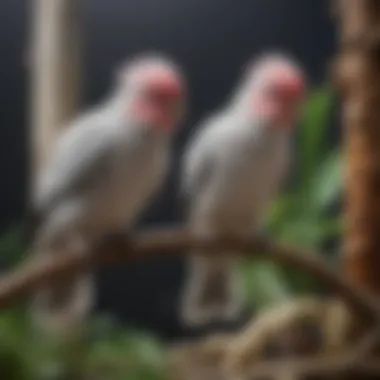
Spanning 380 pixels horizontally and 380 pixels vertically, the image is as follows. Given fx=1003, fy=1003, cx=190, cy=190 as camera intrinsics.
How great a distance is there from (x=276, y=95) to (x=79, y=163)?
228 mm

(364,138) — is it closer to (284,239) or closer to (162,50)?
(284,239)

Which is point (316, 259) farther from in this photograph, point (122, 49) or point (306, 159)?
point (122, 49)

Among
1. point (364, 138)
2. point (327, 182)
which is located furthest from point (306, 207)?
point (364, 138)

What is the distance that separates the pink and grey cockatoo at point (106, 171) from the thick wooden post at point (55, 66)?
318 mm

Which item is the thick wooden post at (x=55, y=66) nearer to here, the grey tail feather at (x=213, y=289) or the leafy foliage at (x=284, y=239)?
the leafy foliage at (x=284, y=239)

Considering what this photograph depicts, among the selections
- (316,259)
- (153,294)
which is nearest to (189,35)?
(153,294)

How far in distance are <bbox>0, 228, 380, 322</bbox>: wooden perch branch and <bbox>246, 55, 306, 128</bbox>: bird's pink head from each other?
0.15m

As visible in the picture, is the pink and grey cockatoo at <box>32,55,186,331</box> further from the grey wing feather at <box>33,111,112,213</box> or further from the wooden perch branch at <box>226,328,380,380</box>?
the wooden perch branch at <box>226,328,380,380</box>

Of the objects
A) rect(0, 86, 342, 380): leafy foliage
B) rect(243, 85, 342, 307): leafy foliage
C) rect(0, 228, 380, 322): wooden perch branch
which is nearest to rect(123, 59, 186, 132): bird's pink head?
rect(0, 228, 380, 322): wooden perch branch

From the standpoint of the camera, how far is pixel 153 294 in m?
1.57

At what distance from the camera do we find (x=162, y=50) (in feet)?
5.10

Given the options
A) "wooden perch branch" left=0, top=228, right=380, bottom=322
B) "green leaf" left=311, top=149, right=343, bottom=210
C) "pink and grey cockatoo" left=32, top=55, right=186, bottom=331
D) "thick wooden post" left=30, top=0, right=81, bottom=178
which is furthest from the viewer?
"green leaf" left=311, top=149, right=343, bottom=210

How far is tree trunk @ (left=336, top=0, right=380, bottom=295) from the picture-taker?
1201 mm

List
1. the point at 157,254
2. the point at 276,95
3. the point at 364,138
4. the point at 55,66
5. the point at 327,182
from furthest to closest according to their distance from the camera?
the point at 327,182
the point at 55,66
the point at 364,138
the point at 276,95
the point at 157,254
